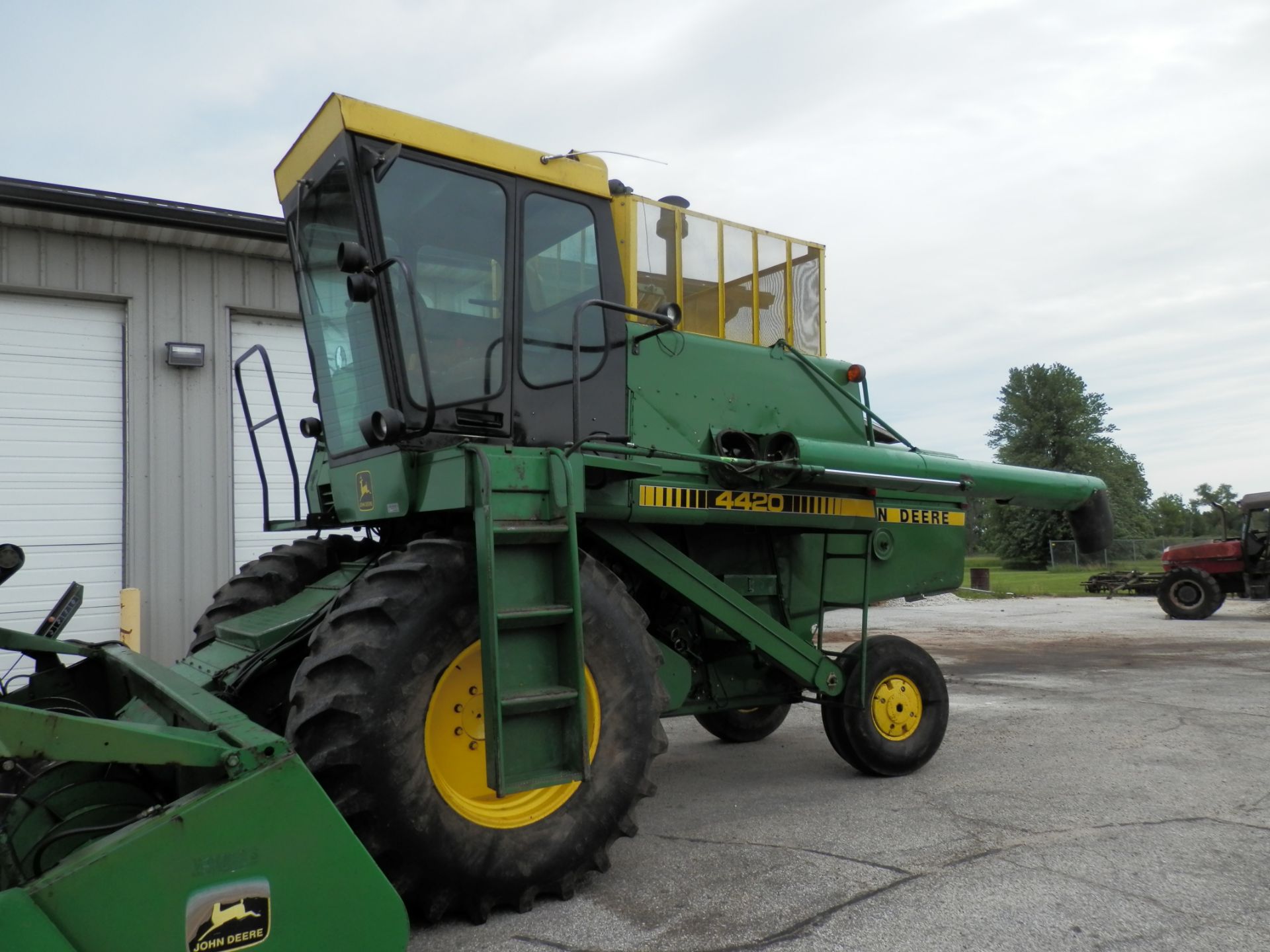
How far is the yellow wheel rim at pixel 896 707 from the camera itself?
5.67 meters

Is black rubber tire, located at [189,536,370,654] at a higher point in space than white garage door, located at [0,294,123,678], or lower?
lower

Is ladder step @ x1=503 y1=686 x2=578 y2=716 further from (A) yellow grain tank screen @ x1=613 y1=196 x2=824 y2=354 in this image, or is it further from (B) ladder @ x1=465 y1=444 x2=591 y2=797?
(A) yellow grain tank screen @ x1=613 y1=196 x2=824 y2=354

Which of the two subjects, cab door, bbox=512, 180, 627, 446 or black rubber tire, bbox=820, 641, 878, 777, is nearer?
cab door, bbox=512, 180, 627, 446

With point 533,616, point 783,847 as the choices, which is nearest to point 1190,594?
point 783,847

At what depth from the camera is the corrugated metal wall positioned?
9.05 m

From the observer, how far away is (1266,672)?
10.3 meters

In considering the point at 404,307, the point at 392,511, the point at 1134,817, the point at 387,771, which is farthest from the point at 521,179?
the point at 1134,817

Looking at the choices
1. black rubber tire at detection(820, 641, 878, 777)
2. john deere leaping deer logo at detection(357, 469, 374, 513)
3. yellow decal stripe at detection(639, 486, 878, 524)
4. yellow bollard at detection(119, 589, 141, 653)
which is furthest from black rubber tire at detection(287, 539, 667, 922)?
yellow bollard at detection(119, 589, 141, 653)

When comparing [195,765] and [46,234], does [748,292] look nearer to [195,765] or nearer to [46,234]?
[195,765]

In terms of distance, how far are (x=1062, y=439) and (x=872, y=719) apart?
59.3 m

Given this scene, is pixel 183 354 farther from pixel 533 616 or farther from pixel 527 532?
pixel 533 616

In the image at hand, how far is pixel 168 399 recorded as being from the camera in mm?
9320

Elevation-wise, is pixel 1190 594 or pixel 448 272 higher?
pixel 448 272

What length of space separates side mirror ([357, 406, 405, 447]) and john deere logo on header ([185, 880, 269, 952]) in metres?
1.79
